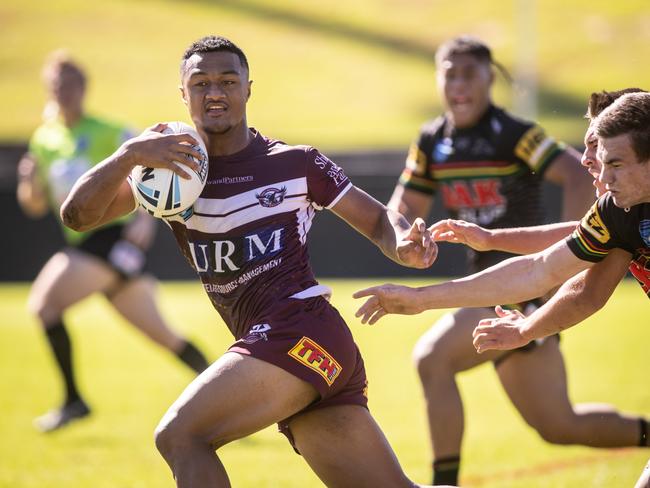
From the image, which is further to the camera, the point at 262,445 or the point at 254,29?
the point at 254,29

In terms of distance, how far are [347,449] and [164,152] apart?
4.44 ft

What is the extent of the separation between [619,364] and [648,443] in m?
5.10

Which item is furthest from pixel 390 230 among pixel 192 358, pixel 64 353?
pixel 64 353

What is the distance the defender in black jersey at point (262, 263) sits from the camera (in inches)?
168

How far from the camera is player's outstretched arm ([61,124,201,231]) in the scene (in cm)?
432

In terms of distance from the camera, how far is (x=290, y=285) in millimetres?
4535

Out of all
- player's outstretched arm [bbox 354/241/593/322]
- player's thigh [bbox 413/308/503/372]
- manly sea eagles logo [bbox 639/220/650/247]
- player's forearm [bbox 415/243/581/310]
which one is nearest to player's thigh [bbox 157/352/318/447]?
player's outstretched arm [bbox 354/241/593/322]

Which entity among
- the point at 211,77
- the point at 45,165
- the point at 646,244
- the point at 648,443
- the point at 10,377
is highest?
the point at 211,77

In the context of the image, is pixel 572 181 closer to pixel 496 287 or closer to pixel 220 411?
pixel 496 287

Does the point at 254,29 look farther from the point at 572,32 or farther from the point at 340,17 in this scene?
the point at 572,32

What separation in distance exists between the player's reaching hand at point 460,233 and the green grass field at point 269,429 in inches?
96.2

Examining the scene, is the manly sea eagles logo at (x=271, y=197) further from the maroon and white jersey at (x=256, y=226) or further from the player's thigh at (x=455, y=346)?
the player's thigh at (x=455, y=346)

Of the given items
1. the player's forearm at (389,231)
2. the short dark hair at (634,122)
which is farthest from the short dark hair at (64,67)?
the short dark hair at (634,122)

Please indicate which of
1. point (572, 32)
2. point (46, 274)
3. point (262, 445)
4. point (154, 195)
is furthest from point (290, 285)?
point (572, 32)
